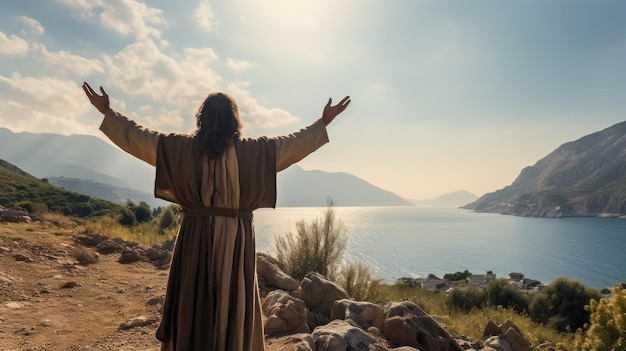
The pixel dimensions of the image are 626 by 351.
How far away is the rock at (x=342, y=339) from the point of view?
11.5 feet

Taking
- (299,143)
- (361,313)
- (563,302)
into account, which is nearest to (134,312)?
(361,313)

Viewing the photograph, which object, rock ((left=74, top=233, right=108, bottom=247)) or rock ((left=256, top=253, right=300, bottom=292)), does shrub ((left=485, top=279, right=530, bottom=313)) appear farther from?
rock ((left=74, top=233, right=108, bottom=247))

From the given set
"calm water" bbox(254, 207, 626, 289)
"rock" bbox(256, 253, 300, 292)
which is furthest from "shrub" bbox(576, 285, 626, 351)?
"calm water" bbox(254, 207, 626, 289)

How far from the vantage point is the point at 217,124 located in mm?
2143

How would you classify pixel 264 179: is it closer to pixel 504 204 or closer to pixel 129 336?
pixel 129 336

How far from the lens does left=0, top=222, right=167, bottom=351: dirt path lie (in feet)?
14.3

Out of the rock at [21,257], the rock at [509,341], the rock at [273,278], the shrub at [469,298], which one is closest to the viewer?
the rock at [509,341]

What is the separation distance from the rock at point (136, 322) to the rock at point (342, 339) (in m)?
2.65

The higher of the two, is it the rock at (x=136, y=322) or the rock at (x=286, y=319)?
the rock at (x=286, y=319)

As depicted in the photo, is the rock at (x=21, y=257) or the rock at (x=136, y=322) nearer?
the rock at (x=136, y=322)

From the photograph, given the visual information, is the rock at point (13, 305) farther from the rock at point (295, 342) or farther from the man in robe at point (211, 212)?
the man in robe at point (211, 212)

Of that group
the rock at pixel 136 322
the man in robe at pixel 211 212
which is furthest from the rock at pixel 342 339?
the rock at pixel 136 322

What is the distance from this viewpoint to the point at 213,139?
2.10 meters

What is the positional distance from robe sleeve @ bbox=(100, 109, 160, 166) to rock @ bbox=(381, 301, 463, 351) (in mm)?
3337
